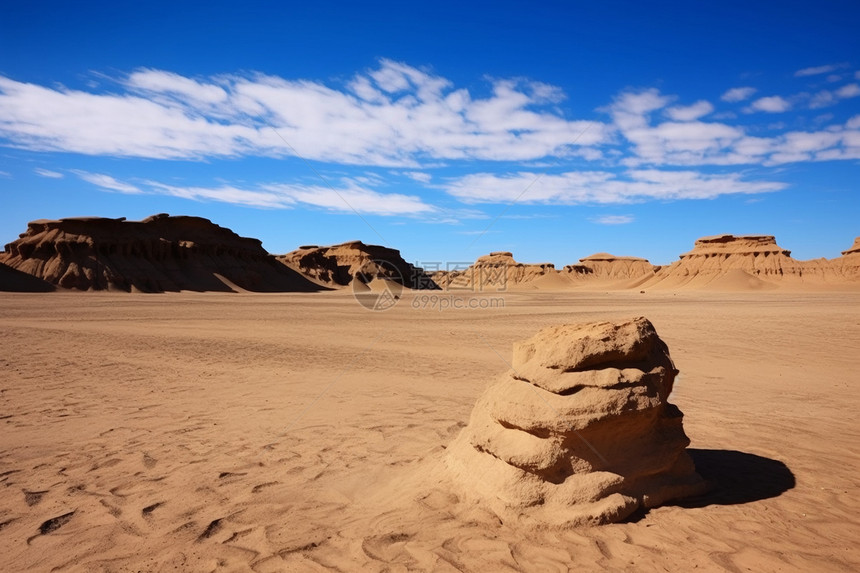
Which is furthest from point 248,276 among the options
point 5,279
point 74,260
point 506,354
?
point 506,354

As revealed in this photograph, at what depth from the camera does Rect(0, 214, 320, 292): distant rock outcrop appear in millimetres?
47844

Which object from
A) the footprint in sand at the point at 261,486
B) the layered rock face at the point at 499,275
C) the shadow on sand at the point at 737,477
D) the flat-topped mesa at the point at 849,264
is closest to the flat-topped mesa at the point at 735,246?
the flat-topped mesa at the point at 849,264

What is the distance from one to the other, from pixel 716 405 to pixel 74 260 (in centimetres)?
5858

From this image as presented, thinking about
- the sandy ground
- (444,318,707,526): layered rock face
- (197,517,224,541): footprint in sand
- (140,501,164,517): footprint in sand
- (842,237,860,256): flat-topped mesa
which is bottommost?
(197,517,224,541): footprint in sand

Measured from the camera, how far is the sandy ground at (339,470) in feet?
10.7

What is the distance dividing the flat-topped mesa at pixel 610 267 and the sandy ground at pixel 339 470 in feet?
381

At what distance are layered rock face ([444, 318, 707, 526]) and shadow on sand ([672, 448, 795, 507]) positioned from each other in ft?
0.54

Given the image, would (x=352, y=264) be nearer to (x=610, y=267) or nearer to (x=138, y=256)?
(x=138, y=256)

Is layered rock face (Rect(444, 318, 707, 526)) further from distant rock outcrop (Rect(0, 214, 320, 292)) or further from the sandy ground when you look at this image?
distant rock outcrop (Rect(0, 214, 320, 292))

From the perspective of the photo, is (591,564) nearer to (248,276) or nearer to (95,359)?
(95,359)

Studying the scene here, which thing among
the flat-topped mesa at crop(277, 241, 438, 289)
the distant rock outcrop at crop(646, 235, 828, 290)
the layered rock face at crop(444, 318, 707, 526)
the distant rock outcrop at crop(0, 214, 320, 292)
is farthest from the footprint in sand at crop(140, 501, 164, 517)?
the distant rock outcrop at crop(646, 235, 828, 290)

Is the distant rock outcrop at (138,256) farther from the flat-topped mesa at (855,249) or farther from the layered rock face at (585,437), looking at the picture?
the flat-topped mesa at (855,249)

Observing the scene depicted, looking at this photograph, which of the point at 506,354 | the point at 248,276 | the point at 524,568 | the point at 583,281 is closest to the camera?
the point at 524,568

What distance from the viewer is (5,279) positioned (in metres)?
44.4
